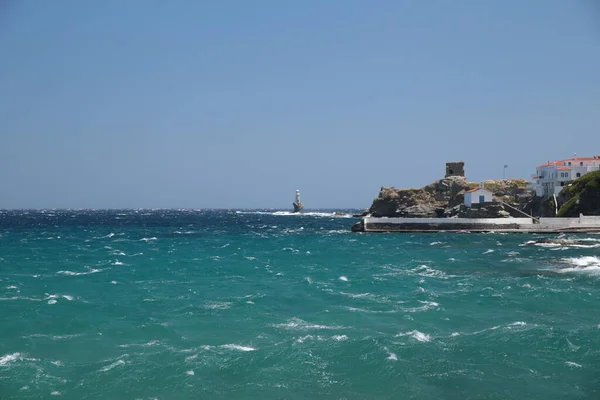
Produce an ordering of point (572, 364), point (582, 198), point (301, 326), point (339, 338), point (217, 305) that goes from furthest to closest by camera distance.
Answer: point (582, 198)
point (217, 305)
point (301, 326)
point (339, 338)
point (572, 364)

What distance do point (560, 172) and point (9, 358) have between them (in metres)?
122

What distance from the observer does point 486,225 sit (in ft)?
327

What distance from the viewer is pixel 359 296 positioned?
3522cm

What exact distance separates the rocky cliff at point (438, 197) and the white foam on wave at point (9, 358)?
107935 mm

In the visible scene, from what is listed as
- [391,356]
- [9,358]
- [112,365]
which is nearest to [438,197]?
[391,356]

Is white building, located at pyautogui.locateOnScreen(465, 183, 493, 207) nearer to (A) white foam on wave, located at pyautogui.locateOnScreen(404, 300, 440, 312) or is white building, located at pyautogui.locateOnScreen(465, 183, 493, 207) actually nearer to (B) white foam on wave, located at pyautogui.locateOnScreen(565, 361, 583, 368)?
(A) white foam on wave, located at pyautogui.locateOnScreen(404, 300, 440, 312)

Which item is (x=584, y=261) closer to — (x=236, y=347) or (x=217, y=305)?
(x=217, y=305)

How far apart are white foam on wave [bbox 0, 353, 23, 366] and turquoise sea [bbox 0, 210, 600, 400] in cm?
9

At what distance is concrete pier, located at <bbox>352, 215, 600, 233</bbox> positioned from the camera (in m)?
89.2

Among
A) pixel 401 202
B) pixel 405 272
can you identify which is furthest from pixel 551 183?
pixel 405 272

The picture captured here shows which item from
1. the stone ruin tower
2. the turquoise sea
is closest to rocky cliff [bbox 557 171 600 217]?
the stone ruin tower

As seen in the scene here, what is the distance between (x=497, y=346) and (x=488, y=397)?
20.4 ft

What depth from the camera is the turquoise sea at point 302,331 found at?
1936 centimetres

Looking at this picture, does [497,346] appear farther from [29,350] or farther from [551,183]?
[551,183]
